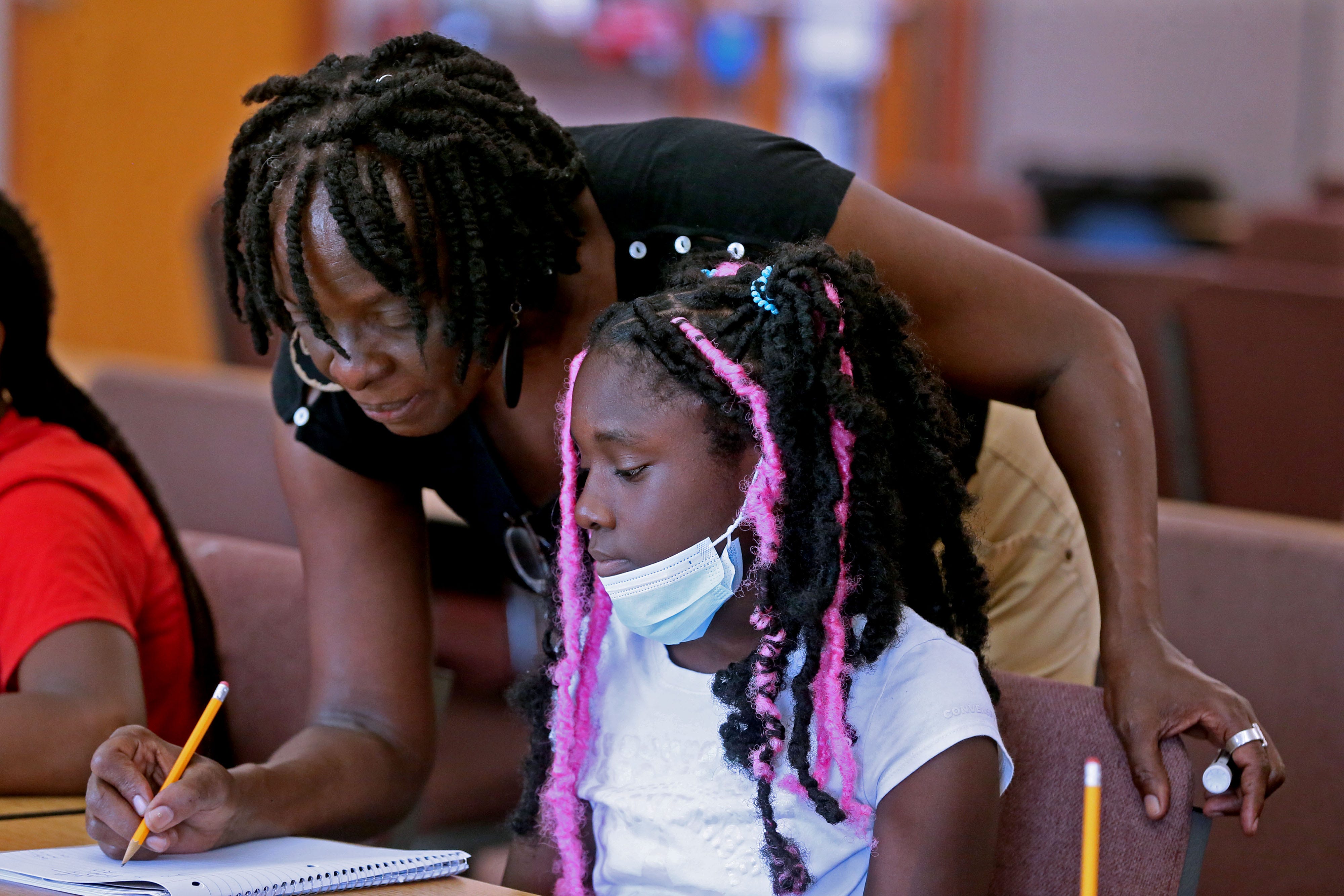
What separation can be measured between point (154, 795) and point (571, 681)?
1.23 feet

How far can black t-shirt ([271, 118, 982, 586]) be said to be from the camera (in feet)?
4.38

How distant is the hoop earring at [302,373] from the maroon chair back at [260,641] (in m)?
0.36

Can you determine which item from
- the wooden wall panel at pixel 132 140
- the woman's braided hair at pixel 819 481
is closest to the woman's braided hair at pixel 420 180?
the woman's braided hair at pixel 819 481

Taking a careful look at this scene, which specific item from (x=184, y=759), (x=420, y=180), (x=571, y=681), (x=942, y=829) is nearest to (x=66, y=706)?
(x=184, y=759)

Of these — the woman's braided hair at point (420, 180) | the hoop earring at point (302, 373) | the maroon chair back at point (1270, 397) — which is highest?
the woman's braided hair at point (420, 180)

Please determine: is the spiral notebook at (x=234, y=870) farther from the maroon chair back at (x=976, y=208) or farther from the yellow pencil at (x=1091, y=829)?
the maroon chair back at (x=976, y=208)

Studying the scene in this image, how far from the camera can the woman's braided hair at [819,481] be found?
117 centimetres

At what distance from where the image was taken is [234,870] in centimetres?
113

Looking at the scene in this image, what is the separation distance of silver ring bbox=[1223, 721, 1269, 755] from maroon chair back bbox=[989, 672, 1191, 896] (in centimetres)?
11

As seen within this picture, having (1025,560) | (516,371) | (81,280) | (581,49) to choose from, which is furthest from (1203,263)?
(516,371)

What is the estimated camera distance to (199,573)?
5.98 feet

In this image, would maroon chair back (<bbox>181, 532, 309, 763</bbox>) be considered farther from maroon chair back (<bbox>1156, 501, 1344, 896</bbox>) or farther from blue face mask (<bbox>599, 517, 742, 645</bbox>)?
maroon chair back (<bbox>1156, 501, 1344, 896</bbox>)

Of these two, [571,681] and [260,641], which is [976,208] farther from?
[571,681]

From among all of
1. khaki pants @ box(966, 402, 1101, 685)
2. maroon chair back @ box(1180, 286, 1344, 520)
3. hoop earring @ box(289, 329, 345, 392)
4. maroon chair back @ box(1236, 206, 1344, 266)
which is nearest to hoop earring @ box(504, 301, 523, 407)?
hoop earring @ box(289, 329, 345, 392)
